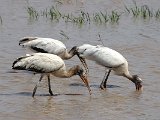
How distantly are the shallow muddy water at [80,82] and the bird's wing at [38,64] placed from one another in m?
0.49

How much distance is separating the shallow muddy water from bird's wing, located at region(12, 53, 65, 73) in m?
0.49

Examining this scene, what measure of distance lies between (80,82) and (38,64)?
6.01ft

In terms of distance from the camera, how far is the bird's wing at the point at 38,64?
394 inches

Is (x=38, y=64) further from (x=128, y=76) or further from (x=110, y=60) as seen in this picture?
(x=128, y=76)

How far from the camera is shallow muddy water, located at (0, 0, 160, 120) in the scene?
921cm

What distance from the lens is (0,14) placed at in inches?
719

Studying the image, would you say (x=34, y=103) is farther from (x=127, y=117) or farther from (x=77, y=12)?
(x=77, y=12)

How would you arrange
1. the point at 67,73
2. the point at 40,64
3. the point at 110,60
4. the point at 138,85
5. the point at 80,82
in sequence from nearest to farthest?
the point at 40,64 → the point at 67,73 → the point at 138,85 → the point at 110,60 → the point at 80,82

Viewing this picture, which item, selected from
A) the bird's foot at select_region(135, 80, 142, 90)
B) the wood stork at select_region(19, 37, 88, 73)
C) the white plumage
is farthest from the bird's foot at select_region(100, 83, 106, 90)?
the white plumage

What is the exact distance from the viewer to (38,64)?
10.1m

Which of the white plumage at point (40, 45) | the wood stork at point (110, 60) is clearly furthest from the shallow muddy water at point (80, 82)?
the white plumage at point (40, 45)

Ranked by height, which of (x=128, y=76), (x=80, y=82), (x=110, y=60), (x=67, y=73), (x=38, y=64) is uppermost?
(x=38, y=64)

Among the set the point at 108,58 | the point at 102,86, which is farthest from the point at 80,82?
the point at 108,58

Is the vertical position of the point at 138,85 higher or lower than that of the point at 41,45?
lower
